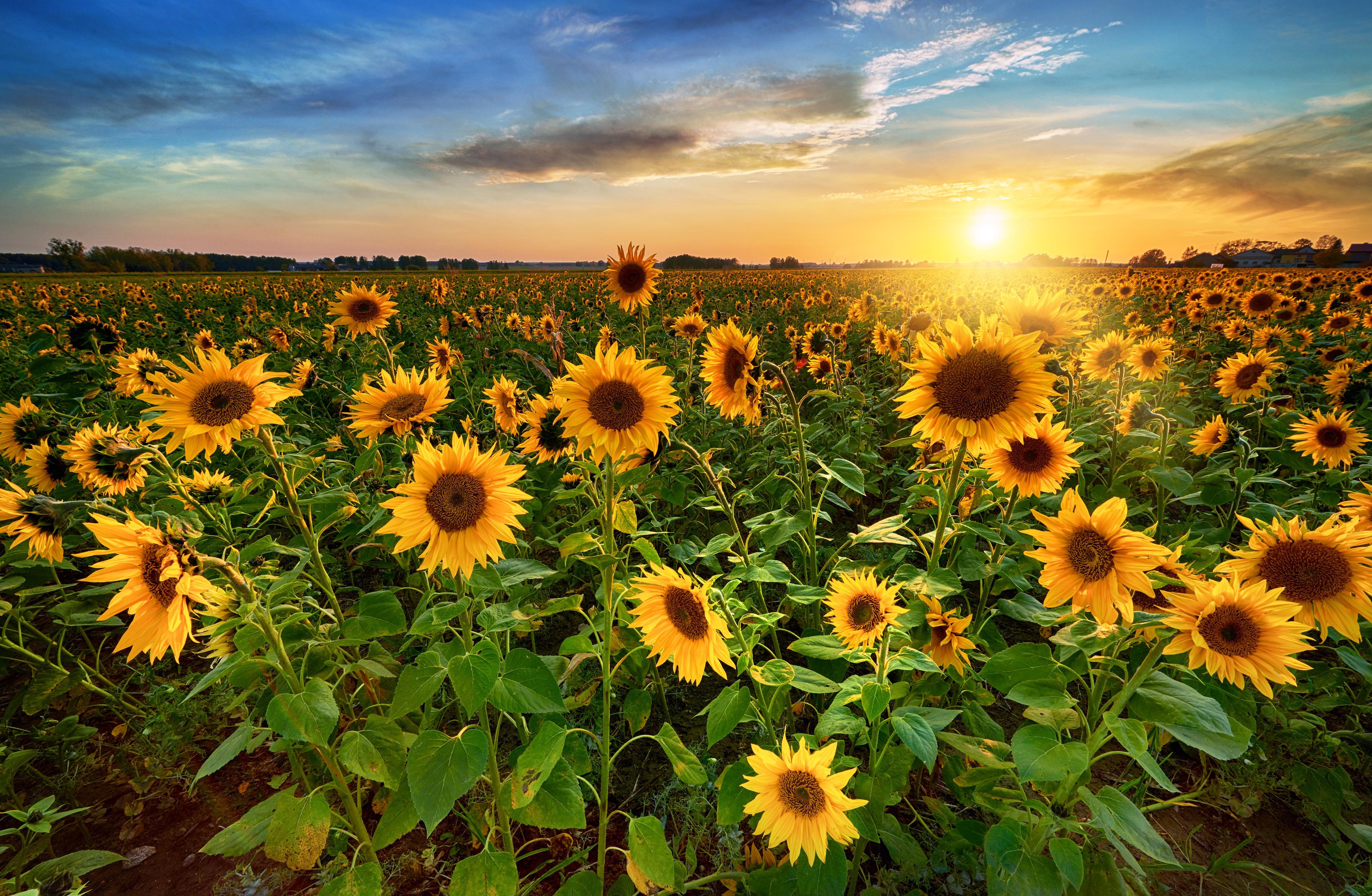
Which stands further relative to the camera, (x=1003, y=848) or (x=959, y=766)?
(x=959, y=766)

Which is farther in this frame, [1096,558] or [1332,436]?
[1332,436]

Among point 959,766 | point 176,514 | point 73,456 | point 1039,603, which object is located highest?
point 73,456

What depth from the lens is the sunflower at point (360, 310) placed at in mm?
4926

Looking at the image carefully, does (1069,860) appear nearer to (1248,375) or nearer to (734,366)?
(734,366)

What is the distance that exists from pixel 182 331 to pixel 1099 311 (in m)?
19.7

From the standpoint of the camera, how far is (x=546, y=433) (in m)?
2.63

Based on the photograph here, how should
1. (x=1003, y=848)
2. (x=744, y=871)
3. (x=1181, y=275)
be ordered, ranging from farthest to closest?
(x=1181, y=275), (x=744, y=871), (x=1003, y=848)

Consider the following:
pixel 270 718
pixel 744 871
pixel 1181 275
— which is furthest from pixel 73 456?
pixel 1181 275

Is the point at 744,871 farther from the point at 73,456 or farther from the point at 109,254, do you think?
the point at 109,254

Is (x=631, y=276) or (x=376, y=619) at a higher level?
(x=631, y=276)

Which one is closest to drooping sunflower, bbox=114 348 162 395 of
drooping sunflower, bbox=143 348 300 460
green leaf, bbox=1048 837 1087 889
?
drooping sunflower, bbox=143 348 300 460

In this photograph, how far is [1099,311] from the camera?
1159cm

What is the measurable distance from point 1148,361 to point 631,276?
192 inches

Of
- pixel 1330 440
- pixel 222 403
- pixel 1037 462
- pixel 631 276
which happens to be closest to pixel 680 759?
pixel 1037 462
